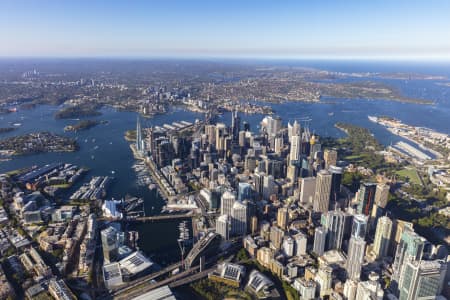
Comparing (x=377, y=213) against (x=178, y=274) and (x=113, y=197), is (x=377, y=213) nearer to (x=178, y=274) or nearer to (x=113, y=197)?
(x=178, y=274)

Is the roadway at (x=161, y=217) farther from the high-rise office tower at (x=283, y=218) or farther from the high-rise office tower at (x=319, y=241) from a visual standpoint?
the high-rise office tower at (x=319, y=241)

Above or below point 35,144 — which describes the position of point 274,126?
above

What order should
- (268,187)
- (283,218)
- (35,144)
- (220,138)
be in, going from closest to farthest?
(283,218), (268,187), (220,138), (35,144)

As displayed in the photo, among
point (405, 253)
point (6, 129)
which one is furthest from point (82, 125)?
point (405, 253)

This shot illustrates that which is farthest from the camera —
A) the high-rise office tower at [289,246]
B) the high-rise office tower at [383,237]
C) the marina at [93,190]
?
the marina at [93,190]

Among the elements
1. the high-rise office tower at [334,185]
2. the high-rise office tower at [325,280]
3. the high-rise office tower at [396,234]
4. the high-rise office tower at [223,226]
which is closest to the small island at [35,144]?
the high-rise office tower at [223,226]

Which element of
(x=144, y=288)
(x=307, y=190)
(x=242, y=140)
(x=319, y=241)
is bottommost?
(x=144, y=288)

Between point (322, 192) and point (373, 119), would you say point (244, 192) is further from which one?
point (373, 119)
